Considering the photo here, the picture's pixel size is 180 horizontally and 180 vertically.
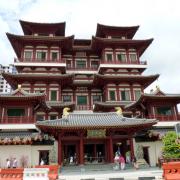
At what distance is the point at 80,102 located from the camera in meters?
40.1

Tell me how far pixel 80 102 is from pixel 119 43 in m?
12.1

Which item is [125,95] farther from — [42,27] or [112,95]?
[42,27]

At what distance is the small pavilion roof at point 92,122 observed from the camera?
80.4 feet

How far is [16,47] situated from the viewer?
43062 millimetres

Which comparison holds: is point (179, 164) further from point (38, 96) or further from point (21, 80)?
point (21, 80)

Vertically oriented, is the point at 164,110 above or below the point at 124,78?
below

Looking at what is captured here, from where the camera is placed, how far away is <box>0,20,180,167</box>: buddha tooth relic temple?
2644cm

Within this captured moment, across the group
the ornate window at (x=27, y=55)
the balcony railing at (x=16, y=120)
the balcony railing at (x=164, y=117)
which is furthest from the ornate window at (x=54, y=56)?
the balcony railing at (x=164, y=117)

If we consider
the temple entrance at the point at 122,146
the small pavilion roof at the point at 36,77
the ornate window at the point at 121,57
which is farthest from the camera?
the ornate window at the point at 121,57

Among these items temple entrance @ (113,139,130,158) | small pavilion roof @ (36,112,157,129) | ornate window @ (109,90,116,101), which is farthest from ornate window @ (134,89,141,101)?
temple entrance @ (113,139,130,158)

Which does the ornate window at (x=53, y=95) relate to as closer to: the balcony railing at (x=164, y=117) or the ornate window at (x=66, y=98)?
the ornate window at (x=66, y=98)

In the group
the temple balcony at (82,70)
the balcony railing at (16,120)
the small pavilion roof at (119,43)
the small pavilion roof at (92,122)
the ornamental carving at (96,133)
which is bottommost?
the ornamental carving at (96,133)

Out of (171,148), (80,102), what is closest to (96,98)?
(80,102)

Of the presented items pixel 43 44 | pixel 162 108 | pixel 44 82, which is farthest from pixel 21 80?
pixel 162 108
